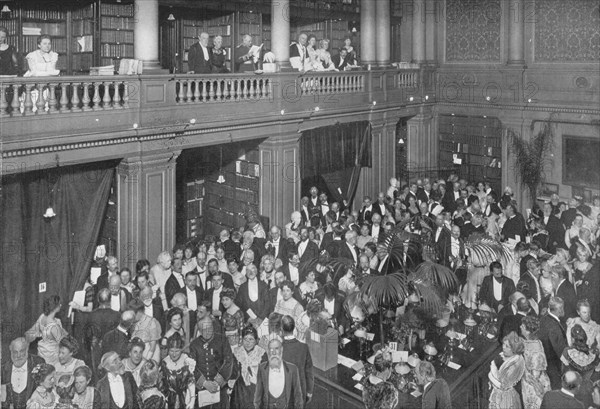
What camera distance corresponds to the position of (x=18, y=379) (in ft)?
18.7

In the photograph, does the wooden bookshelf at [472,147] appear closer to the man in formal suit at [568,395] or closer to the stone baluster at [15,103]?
the man in formal suit at [568,395]

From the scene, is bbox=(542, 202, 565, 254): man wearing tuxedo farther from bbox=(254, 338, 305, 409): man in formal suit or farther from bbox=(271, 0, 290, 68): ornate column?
Result: bbox=(254, 338, 305, 409): man in formal suit

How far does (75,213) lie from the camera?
9484mm

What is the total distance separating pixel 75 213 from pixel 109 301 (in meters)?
3.02

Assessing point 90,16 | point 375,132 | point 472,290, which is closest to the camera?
point 472,290

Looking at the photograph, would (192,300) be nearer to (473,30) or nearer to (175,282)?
(175,282)

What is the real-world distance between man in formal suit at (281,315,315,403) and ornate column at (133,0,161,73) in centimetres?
550

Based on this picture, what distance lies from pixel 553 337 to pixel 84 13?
31.9 ft

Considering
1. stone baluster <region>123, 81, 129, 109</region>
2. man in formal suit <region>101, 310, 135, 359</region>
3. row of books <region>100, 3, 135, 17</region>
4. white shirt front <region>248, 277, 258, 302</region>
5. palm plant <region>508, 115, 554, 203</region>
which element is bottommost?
man in formal suit <region>101, 310, 135, 359</region>

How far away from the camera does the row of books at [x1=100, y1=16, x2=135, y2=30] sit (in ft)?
39.8

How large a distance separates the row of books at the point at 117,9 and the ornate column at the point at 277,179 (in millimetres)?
3644

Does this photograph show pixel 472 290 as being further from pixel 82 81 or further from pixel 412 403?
pixel 82 81

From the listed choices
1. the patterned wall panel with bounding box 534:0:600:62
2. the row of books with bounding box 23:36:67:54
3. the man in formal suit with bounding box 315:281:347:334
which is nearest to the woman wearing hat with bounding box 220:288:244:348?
the man in formal suit with bounding box 315:281:347:334

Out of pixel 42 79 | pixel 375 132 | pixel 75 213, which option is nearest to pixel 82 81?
pixel 42 79
